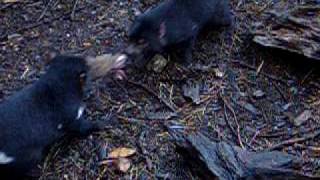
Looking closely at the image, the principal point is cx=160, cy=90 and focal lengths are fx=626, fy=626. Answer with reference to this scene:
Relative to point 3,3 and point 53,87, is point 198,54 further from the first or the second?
point 3,3

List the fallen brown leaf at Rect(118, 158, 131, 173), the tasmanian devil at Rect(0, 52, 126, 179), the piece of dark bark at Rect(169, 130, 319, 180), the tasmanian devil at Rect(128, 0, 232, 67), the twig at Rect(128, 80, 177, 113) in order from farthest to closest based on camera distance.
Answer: the tasmanian devil at Rect(128, 0, 232, 67)
the twig at Rect(128, 80, 177, 113)
the fallen brown leaf at Rect(118, 158, 131, 173)
the tasmanian devil at Rect(0, 52, 126, 179)
the piece of dark bark at Rect(169, 130, 319, 180)

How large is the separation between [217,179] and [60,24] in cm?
188

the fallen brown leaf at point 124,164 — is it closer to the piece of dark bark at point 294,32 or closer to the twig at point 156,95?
the twig at point 156,95

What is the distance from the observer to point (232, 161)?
3035mm

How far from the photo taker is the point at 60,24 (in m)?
4.32

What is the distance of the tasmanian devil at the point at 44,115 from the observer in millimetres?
3090

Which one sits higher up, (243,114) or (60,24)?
(60,24)

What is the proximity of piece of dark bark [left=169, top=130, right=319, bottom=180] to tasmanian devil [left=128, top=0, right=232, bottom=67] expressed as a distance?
870 mm

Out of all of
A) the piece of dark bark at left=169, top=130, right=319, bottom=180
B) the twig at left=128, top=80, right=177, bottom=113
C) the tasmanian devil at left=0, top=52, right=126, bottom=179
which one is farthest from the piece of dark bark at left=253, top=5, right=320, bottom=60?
the tasmanian devil at left=0, top=52, right=126, bottom=179

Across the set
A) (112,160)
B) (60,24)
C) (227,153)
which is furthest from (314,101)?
(60,24)

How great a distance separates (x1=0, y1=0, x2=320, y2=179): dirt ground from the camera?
11.0ft

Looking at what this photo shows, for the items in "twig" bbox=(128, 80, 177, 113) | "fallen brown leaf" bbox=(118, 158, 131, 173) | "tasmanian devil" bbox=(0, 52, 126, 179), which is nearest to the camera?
"tasmanian devil" bbox=(0, 52, 126, 179)

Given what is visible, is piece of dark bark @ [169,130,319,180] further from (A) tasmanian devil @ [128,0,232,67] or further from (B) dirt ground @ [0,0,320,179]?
(A) tasmanian devil @ [128,0,232,67]

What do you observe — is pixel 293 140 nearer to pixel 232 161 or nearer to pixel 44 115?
pixel 232 161
